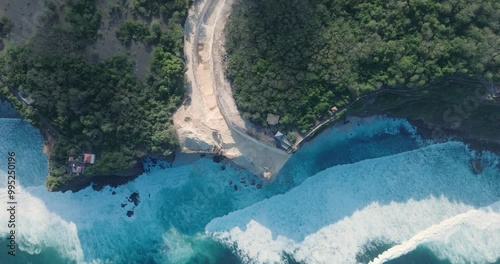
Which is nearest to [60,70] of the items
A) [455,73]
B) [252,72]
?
[252,72]

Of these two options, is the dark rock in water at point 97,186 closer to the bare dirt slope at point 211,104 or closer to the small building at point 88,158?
the small building at point 88,158

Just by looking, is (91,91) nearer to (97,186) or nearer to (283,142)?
(97,186)

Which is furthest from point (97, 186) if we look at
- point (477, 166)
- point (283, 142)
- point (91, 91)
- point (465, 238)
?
point (477, 166)

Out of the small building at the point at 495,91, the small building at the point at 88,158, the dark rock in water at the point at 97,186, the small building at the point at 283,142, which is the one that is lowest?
the dark rock in water at the point at 97,186

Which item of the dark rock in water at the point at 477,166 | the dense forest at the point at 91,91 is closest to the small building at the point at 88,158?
the dense forest at the point at 91,91

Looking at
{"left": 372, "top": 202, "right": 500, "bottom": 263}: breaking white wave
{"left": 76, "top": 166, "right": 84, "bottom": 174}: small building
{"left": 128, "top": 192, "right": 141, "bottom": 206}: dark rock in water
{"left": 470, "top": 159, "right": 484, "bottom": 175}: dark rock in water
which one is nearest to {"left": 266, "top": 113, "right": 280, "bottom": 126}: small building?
{"left": 128, "top": 192, "right": 141, "bottom": 206}: dark rock in water
